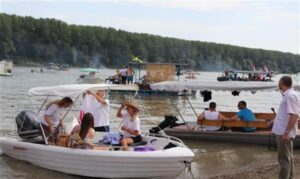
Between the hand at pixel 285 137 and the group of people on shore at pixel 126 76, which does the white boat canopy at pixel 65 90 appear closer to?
the hand at pixel 285 137

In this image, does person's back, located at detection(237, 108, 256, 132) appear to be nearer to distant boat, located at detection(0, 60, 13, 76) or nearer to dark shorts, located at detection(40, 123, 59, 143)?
dark shorts, located at detection(40, 123, 59, 143)

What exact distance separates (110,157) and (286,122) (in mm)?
3637

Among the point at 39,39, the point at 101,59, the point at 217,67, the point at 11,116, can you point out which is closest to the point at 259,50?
the point at 217,67

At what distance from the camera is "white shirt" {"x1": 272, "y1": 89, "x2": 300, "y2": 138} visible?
828 centimetres

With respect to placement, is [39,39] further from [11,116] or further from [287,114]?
[287,114]

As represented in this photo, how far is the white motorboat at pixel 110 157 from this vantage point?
9977mm

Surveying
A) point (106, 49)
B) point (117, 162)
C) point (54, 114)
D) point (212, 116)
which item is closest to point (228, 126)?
point (212, 116)

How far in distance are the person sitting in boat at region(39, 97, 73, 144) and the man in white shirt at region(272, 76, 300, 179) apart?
5115 mm

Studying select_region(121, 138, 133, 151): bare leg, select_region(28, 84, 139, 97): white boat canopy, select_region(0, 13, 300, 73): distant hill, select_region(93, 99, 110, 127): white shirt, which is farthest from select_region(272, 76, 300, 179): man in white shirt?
select_region(0, 13, 300, 73): distant hill

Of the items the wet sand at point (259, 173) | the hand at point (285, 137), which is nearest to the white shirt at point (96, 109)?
the wet sand at point (259, 173)

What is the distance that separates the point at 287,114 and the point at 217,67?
162 metres

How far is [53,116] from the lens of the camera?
1176 cm

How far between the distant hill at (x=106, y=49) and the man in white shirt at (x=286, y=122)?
11664 centimetres

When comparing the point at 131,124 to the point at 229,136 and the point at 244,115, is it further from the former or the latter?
the point at 244,115
